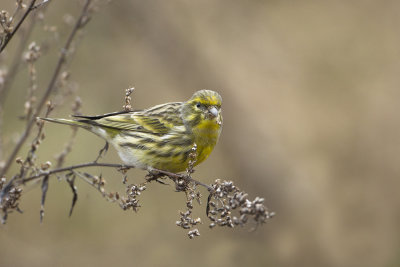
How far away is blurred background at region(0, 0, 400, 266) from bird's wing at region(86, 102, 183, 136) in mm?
2325

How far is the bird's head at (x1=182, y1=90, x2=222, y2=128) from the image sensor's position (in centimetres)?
420

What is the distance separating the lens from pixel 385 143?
8555mm

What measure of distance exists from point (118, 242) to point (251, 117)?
299 cm

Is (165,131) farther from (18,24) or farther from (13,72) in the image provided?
(18,24)

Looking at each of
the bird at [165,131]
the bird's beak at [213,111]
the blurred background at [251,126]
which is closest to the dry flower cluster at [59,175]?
the bird at [165,131]

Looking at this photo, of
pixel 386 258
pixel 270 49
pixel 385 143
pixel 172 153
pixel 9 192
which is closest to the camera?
pixel 9 192

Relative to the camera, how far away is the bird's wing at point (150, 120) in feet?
14.5

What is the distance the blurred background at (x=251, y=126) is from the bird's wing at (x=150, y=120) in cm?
233

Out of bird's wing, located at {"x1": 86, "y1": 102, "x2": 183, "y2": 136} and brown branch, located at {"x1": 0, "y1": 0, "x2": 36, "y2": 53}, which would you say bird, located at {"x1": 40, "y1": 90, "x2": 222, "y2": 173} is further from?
brown branch, located at {"x1": 0, "y1": 0, "x2": 36, "y2": 53}

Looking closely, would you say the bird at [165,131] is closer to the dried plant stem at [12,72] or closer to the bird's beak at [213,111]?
the bird's beak at [213,111]

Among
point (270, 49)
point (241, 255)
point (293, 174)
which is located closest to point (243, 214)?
point (241, 255)

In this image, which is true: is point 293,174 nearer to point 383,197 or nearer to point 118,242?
point 383,197

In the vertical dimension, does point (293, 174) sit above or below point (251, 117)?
below

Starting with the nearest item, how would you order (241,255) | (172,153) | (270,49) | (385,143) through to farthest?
1. (172,153)
2. (241,255)
3. (385,143)
4. (270,49)
